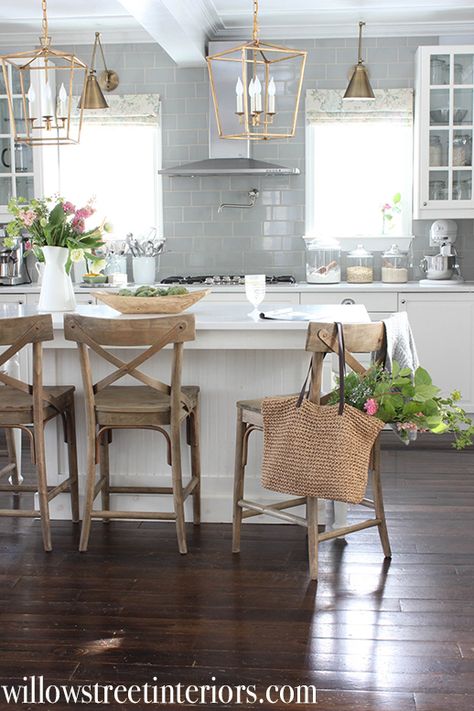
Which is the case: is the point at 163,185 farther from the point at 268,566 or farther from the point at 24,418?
the point at 268,566

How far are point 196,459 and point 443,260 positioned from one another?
10.0 ft

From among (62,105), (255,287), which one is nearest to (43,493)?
(255,287)

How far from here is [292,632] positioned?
290 cm

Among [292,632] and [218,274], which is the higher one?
[218,274]

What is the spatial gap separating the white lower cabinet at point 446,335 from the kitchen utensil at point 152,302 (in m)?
2.50

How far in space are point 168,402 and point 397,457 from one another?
6.89 ft

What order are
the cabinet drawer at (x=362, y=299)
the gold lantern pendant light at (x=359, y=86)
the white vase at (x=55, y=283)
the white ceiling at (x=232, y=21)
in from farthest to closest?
the cabinet drawer at (x=362, y=299), the gold lantern pendant light at (x=359, y=86), the white ceiling at (x=232, y=21), the white vase at (x=55, y=283)

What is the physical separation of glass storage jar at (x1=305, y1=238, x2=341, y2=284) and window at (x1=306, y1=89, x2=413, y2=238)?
0.28 metres

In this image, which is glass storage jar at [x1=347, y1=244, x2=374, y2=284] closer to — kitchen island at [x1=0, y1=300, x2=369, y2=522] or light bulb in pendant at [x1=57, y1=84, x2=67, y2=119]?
kitchen island at [x1=0, y1=300, x2=369, y2=522]

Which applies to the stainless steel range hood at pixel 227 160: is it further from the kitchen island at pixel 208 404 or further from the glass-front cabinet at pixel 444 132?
the kitchen island at pixel 208 404

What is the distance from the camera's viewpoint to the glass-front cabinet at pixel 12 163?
21.2ft

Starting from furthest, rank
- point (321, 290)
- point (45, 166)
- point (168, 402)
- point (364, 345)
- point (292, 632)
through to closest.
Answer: point (45, 166)
point (321, 290)
point (168, 402)
point (364, 345)
point (292, 632)

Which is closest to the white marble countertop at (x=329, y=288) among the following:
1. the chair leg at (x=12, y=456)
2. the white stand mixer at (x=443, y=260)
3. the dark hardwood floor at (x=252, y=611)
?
the white stand mixer at (x=443, y=260)

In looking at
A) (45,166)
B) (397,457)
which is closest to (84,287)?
(45,166)
